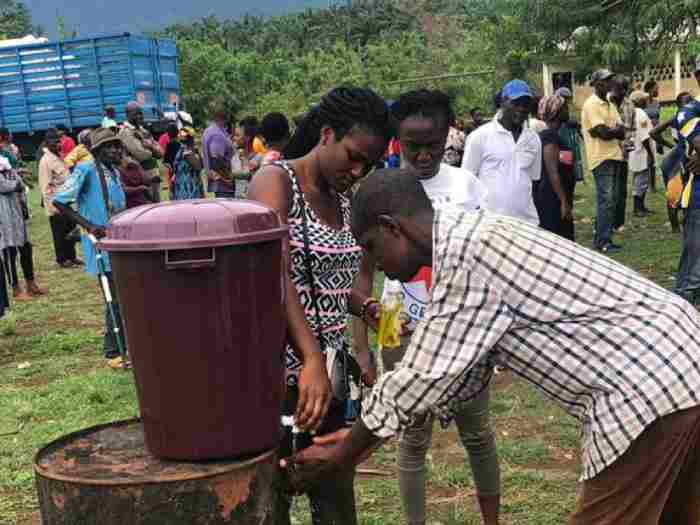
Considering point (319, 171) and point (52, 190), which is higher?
point (319, 171)

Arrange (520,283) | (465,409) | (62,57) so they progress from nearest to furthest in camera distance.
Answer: (520,283), (465,409), (62,57)

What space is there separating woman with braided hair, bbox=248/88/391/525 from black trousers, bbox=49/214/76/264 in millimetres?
9198

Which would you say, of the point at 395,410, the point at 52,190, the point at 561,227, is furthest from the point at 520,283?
the point at 52,190

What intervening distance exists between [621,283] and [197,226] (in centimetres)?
103

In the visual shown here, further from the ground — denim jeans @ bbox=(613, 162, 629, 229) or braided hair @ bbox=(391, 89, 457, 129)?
braided hair @ bbox=(391, 89, 457, 129)

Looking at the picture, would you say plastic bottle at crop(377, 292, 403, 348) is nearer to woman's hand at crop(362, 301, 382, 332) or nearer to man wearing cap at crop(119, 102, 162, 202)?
woman's hand at crop(362, 301, 382, 332)

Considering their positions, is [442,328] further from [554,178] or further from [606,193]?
[606,193]

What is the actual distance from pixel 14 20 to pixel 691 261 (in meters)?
54.7

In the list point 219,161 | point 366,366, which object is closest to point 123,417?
point 366,366

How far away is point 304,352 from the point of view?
8.80 feet

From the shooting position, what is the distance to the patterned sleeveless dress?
285cm

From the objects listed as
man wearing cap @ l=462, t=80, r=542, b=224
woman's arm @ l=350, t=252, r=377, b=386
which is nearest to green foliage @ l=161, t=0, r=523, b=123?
man wearing cap @ l=462, t=80, r=542, b=224

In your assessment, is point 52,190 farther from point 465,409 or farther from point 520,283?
point 520,283

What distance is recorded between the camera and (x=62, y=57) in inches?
820
